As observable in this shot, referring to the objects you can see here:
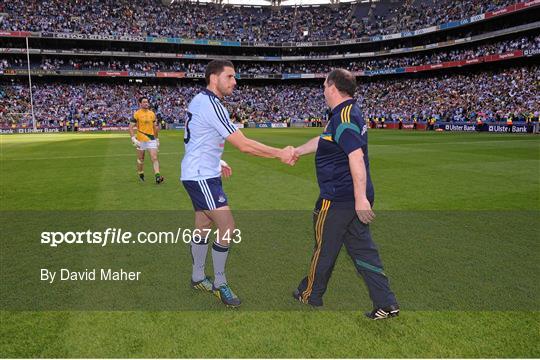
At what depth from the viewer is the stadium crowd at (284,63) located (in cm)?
4911

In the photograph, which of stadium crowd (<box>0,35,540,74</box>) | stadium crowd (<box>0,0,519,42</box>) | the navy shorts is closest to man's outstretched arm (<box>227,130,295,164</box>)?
the navy shorts

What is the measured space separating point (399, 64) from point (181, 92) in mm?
35100

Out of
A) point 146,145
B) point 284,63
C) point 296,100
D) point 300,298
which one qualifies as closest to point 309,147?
point 300,298

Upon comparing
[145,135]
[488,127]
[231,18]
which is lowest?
[488,127]

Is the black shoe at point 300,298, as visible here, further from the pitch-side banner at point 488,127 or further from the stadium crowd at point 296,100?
the stadium crowd at point 296,100

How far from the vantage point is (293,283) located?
4.61 m

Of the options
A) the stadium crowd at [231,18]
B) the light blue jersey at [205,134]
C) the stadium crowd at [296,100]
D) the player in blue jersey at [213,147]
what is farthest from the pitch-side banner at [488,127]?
the light blue jersey at [205,134]

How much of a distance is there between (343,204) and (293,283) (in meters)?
1.38

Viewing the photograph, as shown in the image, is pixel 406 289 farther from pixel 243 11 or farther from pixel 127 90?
pixel 243 11

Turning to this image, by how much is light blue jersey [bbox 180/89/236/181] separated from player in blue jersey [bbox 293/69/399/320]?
3.26 ft

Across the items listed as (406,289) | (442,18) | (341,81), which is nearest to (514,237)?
(406,289)

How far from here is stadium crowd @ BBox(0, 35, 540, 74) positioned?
49106 mm

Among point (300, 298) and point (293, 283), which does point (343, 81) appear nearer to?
point (300, 298)

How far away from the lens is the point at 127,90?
62.3m
